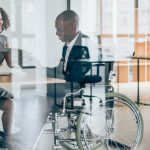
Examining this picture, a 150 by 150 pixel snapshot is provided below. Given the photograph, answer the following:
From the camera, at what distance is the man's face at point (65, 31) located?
3.43m

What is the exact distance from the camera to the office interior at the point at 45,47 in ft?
11.1

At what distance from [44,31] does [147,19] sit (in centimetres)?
95

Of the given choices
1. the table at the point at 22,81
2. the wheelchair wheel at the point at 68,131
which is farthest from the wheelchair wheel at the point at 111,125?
the table at the point at 22,81

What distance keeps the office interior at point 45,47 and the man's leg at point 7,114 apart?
45 mm

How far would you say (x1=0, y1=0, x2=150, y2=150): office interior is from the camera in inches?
133

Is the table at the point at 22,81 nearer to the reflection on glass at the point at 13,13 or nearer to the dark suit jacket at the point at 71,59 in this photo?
the dark suit jacket at the point at 71,59

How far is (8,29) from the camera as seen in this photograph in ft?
10.9

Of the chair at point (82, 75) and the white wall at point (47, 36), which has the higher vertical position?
the white wall at point (47, 36)

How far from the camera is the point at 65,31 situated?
3441mm

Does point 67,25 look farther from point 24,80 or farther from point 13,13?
point 24,80

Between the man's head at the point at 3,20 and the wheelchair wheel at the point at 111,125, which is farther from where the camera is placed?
the wheelchair wheel at the point at 111,125

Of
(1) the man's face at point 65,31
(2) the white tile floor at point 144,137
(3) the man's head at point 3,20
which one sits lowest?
(2) the white tile floor at point 144,137

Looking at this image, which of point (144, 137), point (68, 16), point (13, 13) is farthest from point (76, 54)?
point (144, 137)

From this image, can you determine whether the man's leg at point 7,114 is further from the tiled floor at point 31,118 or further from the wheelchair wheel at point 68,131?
the wheelchair wheel at point 68,131
